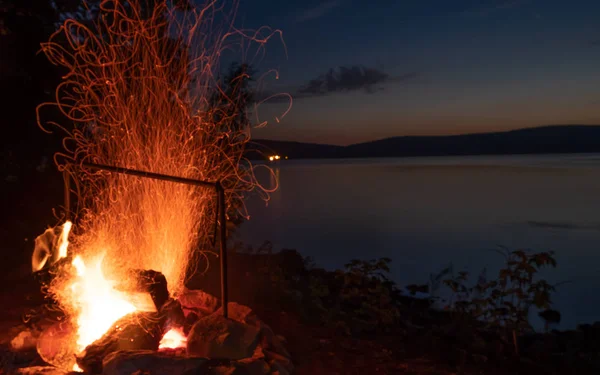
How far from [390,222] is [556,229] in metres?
7.75

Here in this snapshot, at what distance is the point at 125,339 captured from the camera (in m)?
3.35

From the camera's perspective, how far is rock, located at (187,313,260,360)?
3.31 meters

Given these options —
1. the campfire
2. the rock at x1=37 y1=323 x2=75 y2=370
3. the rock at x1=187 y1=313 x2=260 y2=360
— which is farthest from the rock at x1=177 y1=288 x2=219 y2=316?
the rock at x1=37 y1=323 x2=75 y2=370

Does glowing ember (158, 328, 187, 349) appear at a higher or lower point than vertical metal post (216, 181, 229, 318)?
lower

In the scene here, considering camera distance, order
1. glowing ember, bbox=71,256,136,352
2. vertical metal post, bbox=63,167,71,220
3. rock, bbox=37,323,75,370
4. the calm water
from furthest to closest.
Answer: the calm water < vertical metal post, bbox=63,167,71,220 < glowing ember, bbox=71,256,136,352 < rock, bbox=37,323,75,370

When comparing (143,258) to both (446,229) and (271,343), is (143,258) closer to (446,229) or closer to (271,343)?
(271,343)

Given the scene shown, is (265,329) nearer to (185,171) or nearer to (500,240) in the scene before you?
(185,171)

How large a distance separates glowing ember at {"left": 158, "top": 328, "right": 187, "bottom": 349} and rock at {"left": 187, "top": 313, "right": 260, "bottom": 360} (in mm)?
332

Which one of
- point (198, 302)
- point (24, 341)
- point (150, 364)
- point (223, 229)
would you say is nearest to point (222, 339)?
point (150, 364)

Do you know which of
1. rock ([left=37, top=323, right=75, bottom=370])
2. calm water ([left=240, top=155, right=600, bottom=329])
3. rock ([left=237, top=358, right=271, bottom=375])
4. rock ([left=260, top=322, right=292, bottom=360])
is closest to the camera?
rock ([left=237, top=358, right=271, bottom=375])

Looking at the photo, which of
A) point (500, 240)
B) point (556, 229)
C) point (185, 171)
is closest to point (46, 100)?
point (185, 171)

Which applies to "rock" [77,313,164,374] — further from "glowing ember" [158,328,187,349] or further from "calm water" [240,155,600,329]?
"calm water" [240,155,600,329]

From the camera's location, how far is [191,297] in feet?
14.3

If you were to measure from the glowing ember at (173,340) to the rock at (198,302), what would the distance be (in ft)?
1.33
